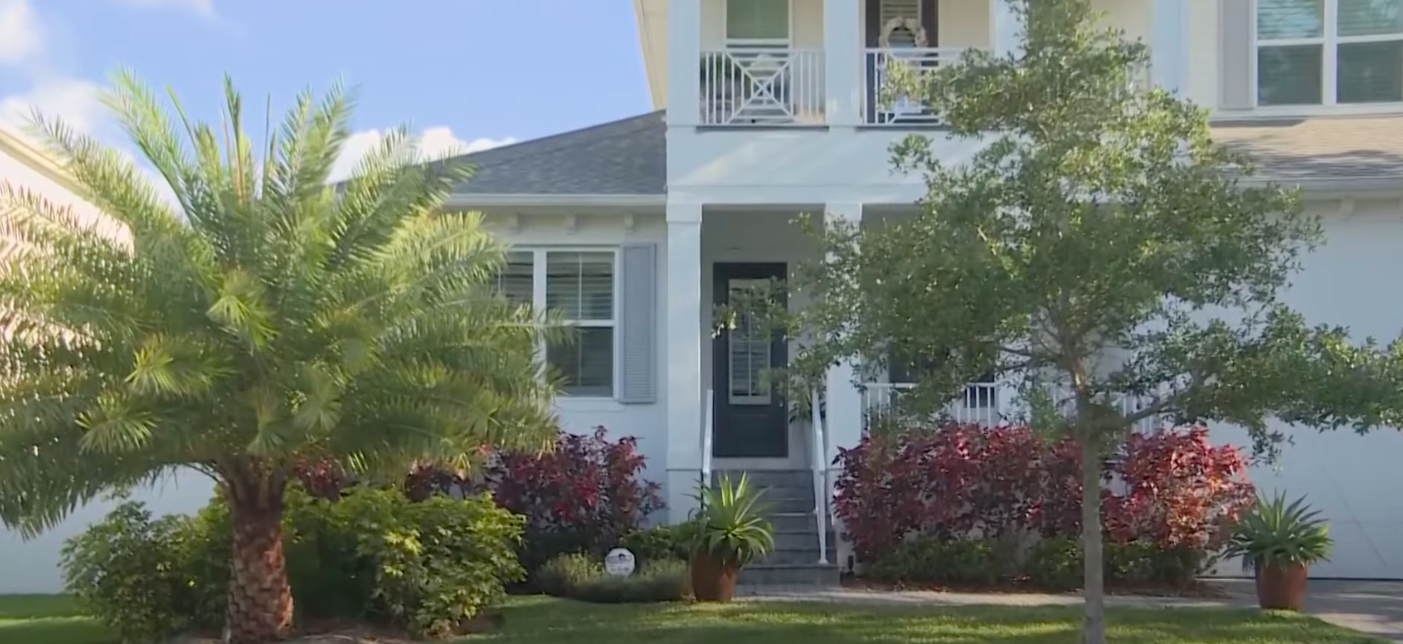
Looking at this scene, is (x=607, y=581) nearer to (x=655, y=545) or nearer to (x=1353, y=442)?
(x=655, y=545)

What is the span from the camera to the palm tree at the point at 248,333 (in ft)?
31.9

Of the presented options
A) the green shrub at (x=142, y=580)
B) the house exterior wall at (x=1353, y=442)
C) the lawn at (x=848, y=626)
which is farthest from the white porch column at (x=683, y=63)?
the house exterior wall at (x=1353, y=442)

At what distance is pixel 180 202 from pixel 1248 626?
8887 mm

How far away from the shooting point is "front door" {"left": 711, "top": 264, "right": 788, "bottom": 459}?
1623 centimetres

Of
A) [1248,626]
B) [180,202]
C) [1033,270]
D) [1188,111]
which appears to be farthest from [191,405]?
[1248,626]

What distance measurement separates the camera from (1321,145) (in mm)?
15570

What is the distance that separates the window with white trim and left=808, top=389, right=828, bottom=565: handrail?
250cm

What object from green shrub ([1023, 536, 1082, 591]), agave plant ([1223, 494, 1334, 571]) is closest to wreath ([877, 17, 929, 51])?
green shrub ([1023, 536, 1082, 591])

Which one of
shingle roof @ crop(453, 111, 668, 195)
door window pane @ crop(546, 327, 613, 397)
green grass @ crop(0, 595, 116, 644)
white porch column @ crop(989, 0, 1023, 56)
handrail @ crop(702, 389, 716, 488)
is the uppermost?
white porch column @ crop(989, 0, 1023, 56)

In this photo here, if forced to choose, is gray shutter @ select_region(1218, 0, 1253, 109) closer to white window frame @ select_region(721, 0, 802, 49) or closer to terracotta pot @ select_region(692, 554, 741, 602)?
white window frame @ select_region(721, 0, 802, 49)

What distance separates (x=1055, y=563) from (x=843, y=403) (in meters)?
2.63

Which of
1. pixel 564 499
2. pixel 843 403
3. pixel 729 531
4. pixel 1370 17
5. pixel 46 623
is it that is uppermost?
pixel 1370 17

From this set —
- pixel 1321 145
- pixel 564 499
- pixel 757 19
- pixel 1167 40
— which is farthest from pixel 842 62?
pixel 1321 145

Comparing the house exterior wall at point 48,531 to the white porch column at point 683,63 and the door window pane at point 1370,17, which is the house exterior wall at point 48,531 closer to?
the white porch column at point 683,63
